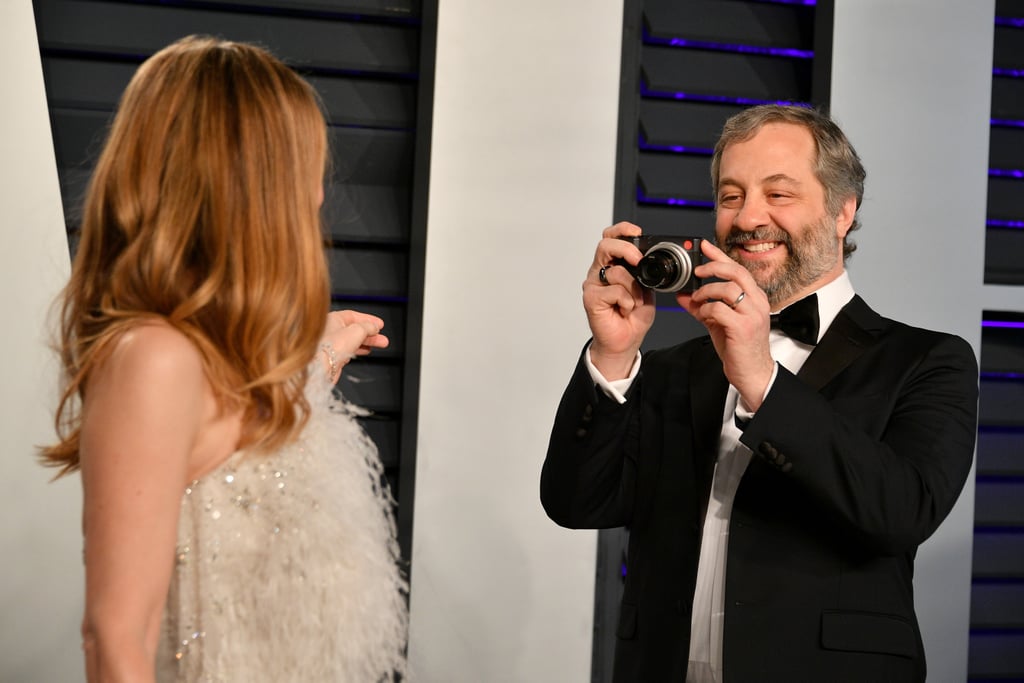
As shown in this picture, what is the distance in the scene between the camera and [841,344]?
1.87 meters

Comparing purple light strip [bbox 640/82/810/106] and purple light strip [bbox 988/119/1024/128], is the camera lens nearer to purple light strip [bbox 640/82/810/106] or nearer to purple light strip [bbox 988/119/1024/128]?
purple light strip [bbox 640/82/810/106]

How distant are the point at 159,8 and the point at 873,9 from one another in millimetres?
1968

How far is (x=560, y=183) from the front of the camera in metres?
2.62

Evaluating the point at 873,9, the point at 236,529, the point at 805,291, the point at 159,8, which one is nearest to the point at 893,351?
the point at 805,291

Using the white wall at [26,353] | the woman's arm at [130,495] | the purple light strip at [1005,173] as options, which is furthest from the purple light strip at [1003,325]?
the woman's arm at [130,495]

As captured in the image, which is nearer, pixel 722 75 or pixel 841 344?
pixel 841 344

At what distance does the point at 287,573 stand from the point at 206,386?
1.01 feet

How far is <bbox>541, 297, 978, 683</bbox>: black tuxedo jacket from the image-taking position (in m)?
1.64

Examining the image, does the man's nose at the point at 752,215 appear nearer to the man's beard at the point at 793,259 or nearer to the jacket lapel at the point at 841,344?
the man's beard at the point at 793,259

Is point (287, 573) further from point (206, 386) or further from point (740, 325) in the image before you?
point (740, 325)

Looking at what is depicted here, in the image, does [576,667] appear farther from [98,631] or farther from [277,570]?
[98,631]

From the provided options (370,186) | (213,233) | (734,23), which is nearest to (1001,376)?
(734,23)

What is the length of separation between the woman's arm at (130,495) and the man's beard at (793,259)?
4.12 feet

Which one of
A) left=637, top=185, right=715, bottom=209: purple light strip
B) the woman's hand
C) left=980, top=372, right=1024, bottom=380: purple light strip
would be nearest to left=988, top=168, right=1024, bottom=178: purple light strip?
left=980, top=372, right=1024, bottom=380: purple light strip
